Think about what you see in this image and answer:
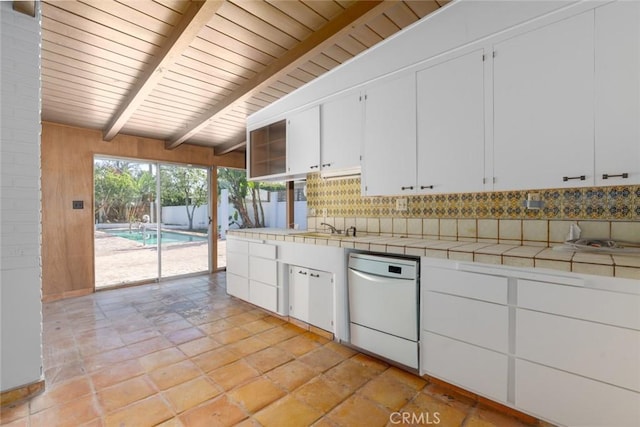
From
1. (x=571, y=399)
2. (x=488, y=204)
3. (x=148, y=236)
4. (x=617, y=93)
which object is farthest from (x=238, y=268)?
(x=617, y=93)

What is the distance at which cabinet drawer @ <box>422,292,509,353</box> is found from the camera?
1676 mm

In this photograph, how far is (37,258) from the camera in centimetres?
197

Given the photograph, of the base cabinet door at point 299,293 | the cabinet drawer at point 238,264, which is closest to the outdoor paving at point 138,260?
the cabinet drawer at point 238,264

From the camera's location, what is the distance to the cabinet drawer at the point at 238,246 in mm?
3570

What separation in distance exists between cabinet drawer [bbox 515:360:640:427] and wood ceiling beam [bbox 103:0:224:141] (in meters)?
2.79

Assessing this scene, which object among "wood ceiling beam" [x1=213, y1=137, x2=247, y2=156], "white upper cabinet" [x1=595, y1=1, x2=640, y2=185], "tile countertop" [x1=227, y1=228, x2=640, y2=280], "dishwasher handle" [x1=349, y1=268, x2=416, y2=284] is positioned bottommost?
"dishwasher handle" [x1=349, y1=268, x2=416, y2=284]

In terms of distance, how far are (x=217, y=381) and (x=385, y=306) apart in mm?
1343

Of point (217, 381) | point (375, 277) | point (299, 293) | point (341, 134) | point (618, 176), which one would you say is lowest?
→ point (217, 381)

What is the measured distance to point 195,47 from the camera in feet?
7.77

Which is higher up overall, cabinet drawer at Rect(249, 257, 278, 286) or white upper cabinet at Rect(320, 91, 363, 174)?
white upper cabinet at Rect(320, 91, 363, 174)

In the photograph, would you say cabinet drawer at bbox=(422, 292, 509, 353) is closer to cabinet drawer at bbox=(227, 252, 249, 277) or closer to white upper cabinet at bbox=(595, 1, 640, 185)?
white upper cabinet at bbox=(595, 1, 640, 185)

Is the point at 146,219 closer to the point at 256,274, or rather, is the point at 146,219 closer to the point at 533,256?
the point at 256,274

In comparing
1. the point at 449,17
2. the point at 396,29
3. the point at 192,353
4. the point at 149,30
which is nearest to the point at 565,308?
the point at 449,17

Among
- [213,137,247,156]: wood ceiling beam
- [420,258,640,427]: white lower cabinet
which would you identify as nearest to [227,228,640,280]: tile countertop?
[420,258,640,427]: white lower cabinet
